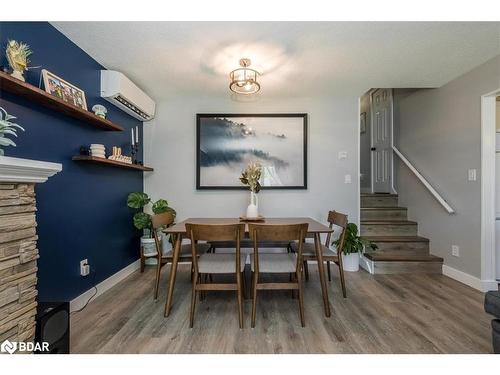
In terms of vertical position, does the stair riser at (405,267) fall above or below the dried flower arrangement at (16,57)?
below

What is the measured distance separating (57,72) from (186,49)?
1.05 metres

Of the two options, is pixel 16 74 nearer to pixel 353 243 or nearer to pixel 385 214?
pixel 353 243

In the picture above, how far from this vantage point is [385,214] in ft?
12.0

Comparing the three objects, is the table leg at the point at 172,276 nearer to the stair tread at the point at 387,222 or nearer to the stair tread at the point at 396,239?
the stair tread at the point at 396,239

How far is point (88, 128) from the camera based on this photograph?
226cm

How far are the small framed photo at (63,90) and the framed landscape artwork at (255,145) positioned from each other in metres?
1.47

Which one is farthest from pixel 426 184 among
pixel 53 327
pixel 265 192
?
pixel 53 327

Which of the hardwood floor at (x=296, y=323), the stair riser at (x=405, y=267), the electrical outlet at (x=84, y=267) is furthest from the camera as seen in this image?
the stair riser at (x=405, y=267)

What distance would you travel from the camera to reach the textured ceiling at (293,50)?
1.86 meters

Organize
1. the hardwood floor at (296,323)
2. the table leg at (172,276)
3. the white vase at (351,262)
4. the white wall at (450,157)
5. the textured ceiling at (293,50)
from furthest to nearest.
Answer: the white vase at (351,262)
the white wall at (450,157)
the table leg at (172,276)
the textured ceiling at (293,50)
the hardwood floor at (296,323)

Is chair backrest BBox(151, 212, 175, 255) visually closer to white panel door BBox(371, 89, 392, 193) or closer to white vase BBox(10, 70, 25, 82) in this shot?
white vase BBox(10, 70, 25, 82)

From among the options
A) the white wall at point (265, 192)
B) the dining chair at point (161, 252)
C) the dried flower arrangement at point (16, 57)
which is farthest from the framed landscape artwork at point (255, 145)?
the dried flower arrangement at point (16, 57)
